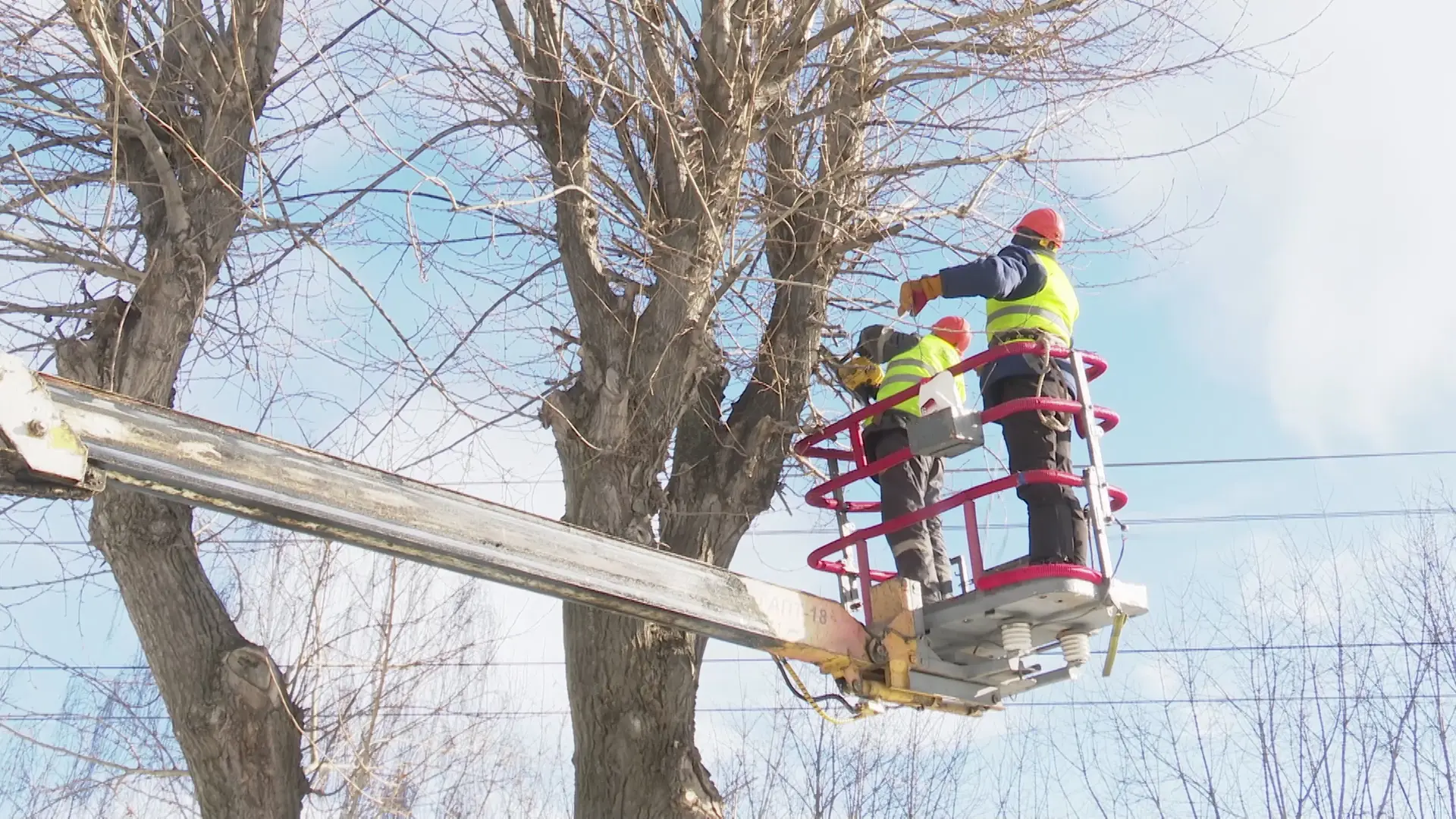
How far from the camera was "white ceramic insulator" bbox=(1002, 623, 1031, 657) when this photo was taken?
4945mm

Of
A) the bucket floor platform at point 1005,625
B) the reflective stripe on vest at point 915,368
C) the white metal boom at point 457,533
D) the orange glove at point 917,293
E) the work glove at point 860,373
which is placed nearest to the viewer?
the white metal boom at point 457,533

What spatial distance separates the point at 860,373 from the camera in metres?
6.61

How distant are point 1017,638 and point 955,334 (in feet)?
6.89

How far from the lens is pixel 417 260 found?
514cm

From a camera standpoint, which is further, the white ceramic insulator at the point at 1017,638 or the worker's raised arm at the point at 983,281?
the worker's raised arm at the point at 983,281

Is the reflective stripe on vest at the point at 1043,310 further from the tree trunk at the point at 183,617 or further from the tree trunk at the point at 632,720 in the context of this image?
the tree trunk at the point at 183,617

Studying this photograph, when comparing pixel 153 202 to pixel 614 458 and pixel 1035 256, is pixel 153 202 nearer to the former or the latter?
pixel 614 458

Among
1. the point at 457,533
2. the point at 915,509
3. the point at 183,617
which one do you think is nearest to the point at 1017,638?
the point at 915,509

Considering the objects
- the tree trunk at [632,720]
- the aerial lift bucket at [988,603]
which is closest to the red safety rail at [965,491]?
the aerial lift bucket at [988,603]

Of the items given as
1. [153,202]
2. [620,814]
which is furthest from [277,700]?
[153,202]

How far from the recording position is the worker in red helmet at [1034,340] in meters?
5.07

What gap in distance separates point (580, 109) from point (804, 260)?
1302mm

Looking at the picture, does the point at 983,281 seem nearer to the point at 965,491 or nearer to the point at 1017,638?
the point at 965,491

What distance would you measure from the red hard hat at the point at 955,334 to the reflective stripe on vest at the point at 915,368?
0.35 meters
